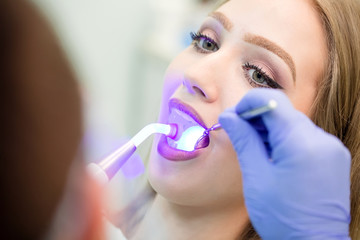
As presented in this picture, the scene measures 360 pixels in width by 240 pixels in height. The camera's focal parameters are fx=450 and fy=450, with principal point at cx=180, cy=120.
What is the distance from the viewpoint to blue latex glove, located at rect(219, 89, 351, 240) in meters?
0.82

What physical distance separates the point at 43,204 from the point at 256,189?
1.54 ft

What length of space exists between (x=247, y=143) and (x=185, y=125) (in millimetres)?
224

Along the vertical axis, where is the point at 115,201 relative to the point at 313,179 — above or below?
above

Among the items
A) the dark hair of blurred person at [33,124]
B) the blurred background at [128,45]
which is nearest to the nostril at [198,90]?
the dark hair of blurred person at [33,124]

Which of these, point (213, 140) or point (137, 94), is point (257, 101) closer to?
point (213, 140)

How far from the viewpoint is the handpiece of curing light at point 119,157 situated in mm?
888

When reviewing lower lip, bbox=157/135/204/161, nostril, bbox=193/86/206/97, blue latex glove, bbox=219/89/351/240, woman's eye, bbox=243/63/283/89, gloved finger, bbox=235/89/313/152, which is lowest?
blue latex glove, bbox=219/89/351/240

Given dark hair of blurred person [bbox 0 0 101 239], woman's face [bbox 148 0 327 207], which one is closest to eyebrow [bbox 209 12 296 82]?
woman's face [bbox 148 0 327 207]

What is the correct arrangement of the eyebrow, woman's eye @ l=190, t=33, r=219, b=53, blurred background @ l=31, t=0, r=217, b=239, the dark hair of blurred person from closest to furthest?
the dark hair of blurred person, the eyebrow, woman's eye @ l=190, t=33, r=219, b=53, blurred background @ l=31, t=0, r=217, b=239

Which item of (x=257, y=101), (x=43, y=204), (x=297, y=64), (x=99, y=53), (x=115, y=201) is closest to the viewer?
(x=43, y=204)

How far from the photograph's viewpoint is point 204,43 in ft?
3.81

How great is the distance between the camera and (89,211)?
0.54 metres

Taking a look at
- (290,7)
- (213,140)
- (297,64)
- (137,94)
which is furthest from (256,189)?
(137,94)

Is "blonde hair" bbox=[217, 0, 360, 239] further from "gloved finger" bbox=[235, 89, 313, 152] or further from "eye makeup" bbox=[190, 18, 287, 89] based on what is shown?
"gloved finger" bbox=[235, 89, 313, 152]
